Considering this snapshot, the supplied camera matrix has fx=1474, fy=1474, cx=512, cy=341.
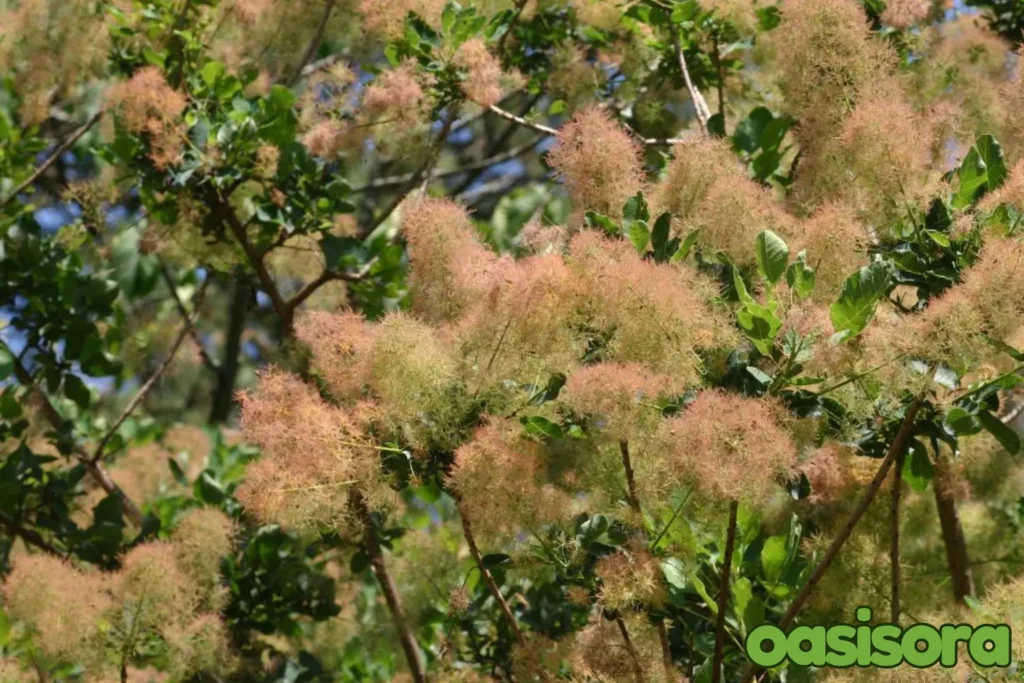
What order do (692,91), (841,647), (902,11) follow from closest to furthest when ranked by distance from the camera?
(841,647), (902,11), (692,91)

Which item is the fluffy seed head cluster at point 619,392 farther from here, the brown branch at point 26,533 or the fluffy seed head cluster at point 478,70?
the brown branch at point 26,533

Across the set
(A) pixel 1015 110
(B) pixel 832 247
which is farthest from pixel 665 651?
(A) pixel 1015 110

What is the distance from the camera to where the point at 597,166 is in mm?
2385

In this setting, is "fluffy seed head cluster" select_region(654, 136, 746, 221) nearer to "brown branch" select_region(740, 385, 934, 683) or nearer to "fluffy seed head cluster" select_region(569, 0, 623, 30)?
"brown branch" select_region(740, 385, 934, 683)

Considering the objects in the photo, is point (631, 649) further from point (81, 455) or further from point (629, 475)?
point (81, 455)

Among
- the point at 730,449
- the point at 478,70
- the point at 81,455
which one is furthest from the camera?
the point at 81,455

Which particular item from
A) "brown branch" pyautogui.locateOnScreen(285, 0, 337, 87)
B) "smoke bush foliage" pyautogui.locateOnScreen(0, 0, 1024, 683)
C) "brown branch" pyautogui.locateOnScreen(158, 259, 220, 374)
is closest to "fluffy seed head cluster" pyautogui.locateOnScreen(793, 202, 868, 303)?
"smoke bush foliage" pyautogui.locateOnScreen(0, 0, 1024, 683)

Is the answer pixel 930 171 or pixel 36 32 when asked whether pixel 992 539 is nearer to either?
pixel 930 171

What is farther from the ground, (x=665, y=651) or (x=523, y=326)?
(x=523, y=326)

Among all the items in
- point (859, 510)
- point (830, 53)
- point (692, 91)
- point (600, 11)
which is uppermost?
point (830, 53)

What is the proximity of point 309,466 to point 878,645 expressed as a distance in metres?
0.88

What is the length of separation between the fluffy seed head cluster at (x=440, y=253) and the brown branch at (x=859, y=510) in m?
0.63

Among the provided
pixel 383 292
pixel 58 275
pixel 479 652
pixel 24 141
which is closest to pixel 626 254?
pixel 479 652

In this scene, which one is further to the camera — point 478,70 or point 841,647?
point 478,70
